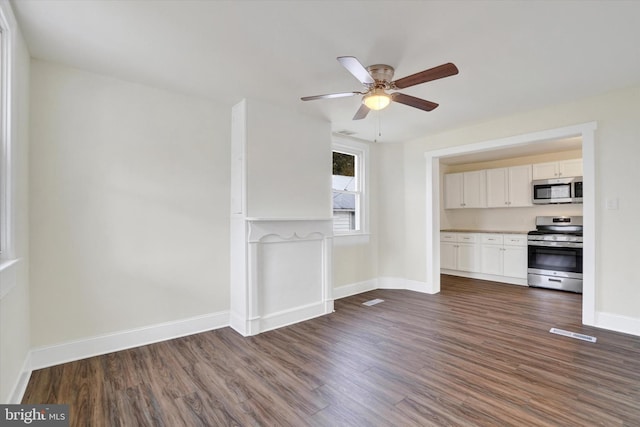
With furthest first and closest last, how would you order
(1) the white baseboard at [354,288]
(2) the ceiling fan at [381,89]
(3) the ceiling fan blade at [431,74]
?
→ (1) the white baseboard at [354,288] < (2) the ceiling fan at [381,89] < (3) the ceiling fan blade at [431,74]

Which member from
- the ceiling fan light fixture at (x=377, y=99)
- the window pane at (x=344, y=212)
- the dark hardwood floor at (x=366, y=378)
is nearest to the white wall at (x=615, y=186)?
the dark hardwood floor at (x=366, y=378)

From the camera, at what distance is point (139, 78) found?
287 cm

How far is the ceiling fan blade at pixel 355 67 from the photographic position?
196 cm

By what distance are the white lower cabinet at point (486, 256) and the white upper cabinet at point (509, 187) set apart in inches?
28.4

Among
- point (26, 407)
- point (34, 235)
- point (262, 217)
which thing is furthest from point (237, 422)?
point (34, 235)

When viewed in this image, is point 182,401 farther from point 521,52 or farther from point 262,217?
point 521,52

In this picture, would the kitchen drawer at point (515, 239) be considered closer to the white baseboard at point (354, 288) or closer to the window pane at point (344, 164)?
the white baseboard at point (354, 288)

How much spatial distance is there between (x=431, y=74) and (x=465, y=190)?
506 centimetres

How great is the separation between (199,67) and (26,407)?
2649 mm

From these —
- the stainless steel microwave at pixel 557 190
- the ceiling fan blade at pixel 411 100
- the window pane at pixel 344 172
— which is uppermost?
the ceiling fan blade at pixel 411 100

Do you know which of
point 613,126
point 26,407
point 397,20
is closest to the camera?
point 26,407

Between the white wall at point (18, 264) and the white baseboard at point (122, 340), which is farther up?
the white wall at point (18, 264)

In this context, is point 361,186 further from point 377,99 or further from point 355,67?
point 355,67

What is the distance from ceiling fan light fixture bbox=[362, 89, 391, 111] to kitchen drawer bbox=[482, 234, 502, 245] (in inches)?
172
